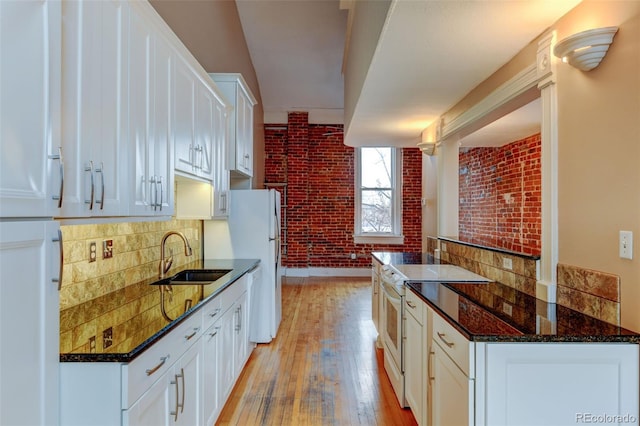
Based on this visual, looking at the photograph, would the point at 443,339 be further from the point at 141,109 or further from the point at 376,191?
the point at 376,191

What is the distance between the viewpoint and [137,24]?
1.71 meters

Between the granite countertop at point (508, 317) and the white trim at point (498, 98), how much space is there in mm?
1200

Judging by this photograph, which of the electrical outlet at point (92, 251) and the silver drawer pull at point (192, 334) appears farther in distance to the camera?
the electrical outlet at point (92, 251)

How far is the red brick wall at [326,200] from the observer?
729 cm

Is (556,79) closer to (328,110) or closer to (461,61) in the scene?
(461,61)

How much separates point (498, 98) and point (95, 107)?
2.31 meters

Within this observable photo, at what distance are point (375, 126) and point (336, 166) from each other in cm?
344

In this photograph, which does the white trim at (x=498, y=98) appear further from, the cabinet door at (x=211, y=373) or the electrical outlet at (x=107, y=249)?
the electrical outlet at (x=107, y=249)

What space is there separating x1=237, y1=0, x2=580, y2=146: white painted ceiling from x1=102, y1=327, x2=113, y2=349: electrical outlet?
1.86 m

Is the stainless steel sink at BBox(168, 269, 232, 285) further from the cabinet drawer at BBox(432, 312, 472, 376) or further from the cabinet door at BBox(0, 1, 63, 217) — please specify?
the cabinet door at BBox(0, 1, 63, 217)

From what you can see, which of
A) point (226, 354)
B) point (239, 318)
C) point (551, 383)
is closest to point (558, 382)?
point (551, 383)

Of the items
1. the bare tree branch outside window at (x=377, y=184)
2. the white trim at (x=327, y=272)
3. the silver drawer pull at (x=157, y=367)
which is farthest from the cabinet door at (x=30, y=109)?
the bare tree branch outside window at (x=377, y=184)

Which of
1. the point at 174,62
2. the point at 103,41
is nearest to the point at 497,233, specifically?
the point at 174,62

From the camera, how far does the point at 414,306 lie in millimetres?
2174
